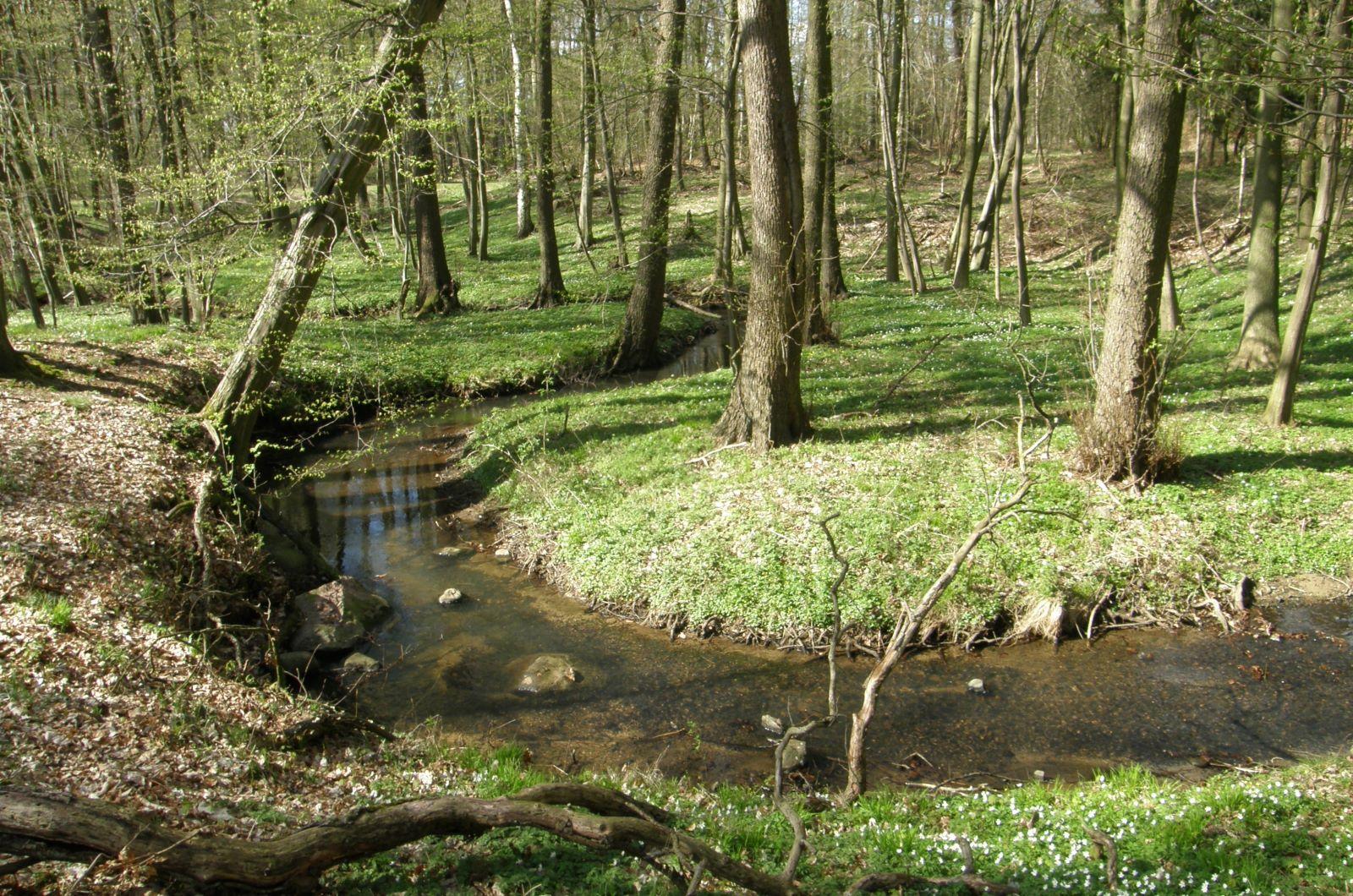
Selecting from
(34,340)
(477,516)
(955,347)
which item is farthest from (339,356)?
(955,347)

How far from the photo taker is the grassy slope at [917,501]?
9055mm

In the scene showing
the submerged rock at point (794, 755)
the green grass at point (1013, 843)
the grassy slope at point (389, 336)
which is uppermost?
the grassy slope at point (389, 336)

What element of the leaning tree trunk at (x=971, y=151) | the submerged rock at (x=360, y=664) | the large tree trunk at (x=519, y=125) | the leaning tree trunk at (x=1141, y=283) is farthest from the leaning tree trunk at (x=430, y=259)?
the leaning tree trunk at (x=1141, y=283)

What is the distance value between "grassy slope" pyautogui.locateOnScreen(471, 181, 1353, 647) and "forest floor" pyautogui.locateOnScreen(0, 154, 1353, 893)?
43mm

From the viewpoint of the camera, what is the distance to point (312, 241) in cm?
1030

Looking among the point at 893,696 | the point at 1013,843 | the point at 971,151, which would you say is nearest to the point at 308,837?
the point at 1013,843

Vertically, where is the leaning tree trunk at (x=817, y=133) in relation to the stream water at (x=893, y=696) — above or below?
above

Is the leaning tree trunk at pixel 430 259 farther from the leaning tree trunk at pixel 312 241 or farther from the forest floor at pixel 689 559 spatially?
the leaning tree trunk at pixel 312 241

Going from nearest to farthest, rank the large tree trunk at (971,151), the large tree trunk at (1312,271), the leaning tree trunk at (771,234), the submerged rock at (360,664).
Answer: the submerged rock at (360,664) < the large tree trunk at (1312,271) < the leaning tree trunk at (771,234) < the large tree trunk at (971,151)

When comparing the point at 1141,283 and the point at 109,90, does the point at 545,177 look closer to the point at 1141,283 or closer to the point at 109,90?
the point at 109,90

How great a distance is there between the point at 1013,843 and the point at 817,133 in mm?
14190

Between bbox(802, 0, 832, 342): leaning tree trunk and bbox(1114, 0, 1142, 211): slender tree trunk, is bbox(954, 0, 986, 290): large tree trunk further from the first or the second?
bbox(802, 0, 832, 342): leaning tree trunk

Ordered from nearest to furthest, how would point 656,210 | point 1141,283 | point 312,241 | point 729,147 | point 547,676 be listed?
point 547,676
point 1141,283
point 312,241
point 729,147
point 656,210

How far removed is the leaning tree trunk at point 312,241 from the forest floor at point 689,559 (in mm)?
595
